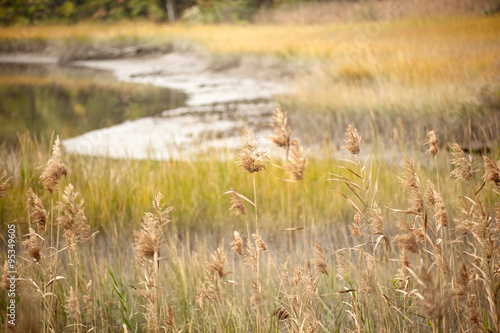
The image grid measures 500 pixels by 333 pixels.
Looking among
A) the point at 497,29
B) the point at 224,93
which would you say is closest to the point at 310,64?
the point at 224,93

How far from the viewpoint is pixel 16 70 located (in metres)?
9.16

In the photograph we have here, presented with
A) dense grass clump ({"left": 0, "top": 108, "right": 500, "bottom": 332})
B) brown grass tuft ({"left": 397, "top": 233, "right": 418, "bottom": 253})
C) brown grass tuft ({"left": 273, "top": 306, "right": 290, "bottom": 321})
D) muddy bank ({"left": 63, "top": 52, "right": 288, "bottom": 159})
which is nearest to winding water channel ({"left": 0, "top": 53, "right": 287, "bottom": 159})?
muddy bank ({"left": 63, "top": 52, "right": 288, "bottom": 159})

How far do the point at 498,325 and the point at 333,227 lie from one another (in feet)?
3.95

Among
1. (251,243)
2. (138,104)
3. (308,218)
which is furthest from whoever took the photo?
(138,104)

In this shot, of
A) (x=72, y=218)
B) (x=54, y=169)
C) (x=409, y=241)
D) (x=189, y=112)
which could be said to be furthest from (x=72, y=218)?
(x=189, y=112)

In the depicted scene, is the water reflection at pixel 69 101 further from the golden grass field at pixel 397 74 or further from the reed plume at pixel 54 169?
the reed plume at pixel 54 169

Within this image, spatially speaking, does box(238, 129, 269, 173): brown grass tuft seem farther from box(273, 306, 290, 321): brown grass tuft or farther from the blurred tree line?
the blurred tree line

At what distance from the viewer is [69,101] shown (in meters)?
6.39

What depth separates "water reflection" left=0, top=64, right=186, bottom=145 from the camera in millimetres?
4879

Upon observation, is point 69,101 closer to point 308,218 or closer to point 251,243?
point 308,218

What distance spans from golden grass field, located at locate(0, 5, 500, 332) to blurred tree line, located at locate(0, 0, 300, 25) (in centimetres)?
579

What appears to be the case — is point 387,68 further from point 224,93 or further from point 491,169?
point 491,169

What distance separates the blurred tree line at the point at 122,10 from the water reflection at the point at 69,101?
119cm

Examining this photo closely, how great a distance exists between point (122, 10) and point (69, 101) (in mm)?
6158
